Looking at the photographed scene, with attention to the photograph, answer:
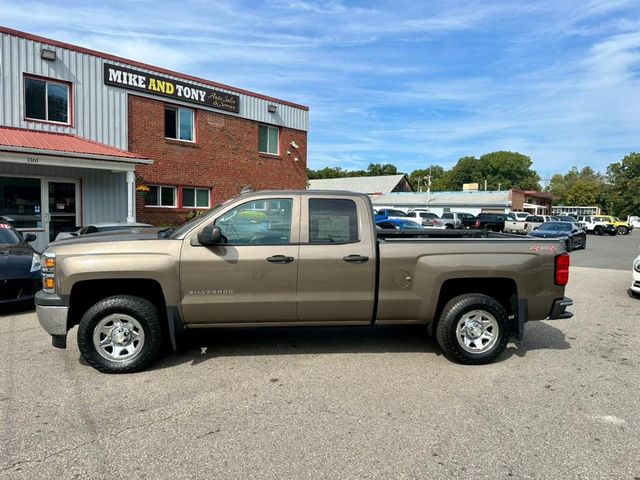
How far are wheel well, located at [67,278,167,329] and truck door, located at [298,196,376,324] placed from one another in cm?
150

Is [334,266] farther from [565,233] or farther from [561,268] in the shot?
[565,233]

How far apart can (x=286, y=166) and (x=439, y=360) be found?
17758 millimetres

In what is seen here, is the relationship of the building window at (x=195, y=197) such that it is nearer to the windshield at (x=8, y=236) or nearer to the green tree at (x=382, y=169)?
the windshield at (x=8, y=236)

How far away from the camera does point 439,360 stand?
17.4 feet

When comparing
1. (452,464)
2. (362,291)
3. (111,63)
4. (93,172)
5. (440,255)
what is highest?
(111,63)

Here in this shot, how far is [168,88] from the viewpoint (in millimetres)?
17094

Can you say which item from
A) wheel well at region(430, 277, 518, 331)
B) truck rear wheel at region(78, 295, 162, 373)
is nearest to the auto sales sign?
truck rear wheel at region(78, 295, 162, 373)

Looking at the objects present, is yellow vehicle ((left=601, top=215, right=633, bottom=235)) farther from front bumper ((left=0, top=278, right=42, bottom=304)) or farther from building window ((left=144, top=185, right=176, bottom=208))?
front bumper ((left=0, top=278, right=42, bottom=304))

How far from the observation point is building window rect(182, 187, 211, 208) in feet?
59.9

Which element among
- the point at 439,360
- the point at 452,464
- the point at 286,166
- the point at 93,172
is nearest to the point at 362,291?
the point at 439,360

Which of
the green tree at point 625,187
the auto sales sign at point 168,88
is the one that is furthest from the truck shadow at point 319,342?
the green tree at point 625,187

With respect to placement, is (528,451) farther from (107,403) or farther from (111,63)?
(111,63)

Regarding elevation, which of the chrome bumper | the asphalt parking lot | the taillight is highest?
the taillight

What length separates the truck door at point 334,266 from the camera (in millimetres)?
4883
